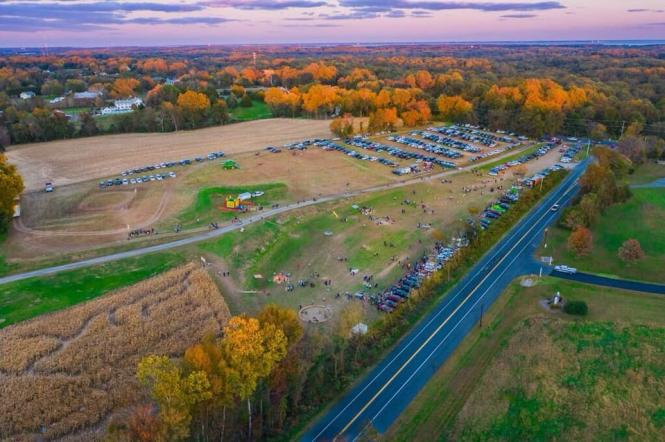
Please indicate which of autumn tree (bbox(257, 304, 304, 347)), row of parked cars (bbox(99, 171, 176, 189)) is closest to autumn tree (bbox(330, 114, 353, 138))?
row of parked cars (bbox(99, 171, 176, 189))

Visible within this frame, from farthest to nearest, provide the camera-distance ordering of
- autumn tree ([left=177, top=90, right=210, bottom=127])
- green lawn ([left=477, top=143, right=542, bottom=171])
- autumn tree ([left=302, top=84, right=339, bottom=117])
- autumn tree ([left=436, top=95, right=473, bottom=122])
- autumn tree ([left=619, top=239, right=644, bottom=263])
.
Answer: autumn tree ([left=302, top=84, right=339, bottom=117])
autumn tree ([left=436, top=95, right=473, bottom=122])
autumn tree ([left=177, top=90, right=210, bottom=127])
green lawn ([left=477, top=143, right=542, bottom=171])
autumn tree ([left=619, top=239, right=644, bottom=263])

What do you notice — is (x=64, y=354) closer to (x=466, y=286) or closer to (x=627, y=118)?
(x=466, y=286)

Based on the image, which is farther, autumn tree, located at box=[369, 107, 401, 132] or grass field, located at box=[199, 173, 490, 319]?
autumn tree, located at box=[369, 107, 401, 132]

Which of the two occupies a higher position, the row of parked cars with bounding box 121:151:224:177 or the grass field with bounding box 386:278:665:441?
the row of parked cars with bounding box 121:151:224:177

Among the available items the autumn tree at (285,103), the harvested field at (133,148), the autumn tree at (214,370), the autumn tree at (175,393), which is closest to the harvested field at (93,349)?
the autumn tree at (175,393)

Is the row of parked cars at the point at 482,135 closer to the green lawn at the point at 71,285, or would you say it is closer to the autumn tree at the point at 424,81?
the autumn tree at the point at 424,81

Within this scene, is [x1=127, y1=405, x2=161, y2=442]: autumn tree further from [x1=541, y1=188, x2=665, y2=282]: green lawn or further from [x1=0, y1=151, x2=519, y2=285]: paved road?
[x1=541, y1=188, x2=665, y2=282]: green lawn
